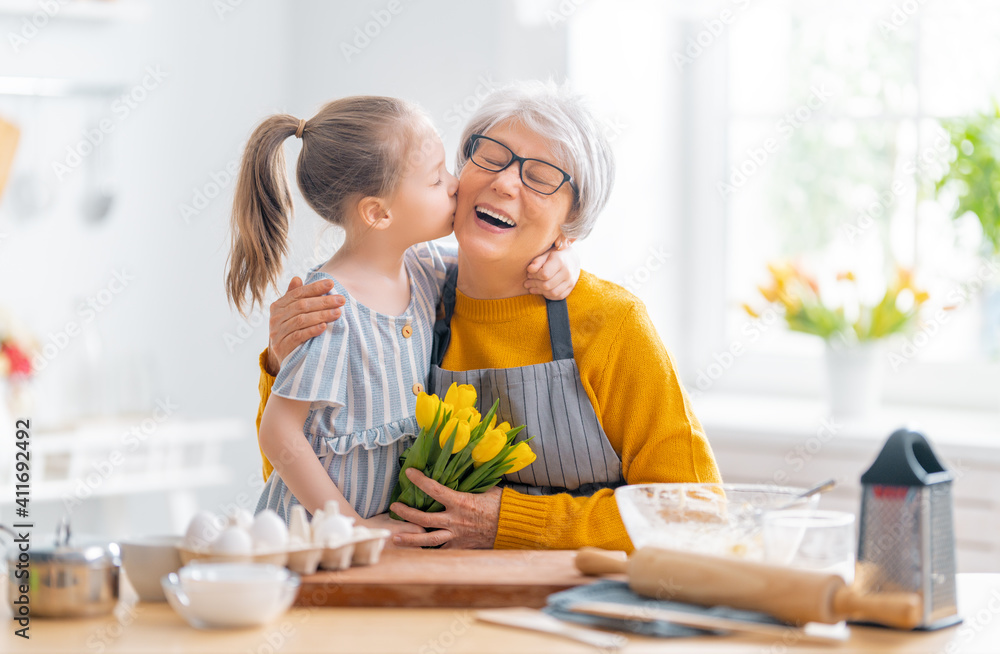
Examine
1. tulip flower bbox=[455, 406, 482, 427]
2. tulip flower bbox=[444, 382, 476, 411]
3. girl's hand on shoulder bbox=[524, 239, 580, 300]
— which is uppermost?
girl's hand on shoulder bbox=[524, 239, 580, 300]

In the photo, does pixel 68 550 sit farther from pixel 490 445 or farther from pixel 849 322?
pixel 849 322

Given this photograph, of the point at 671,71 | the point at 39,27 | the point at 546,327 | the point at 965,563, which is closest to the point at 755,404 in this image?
the point at 965,563

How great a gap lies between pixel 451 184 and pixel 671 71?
6.28 feet

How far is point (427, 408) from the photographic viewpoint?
141 centimetres

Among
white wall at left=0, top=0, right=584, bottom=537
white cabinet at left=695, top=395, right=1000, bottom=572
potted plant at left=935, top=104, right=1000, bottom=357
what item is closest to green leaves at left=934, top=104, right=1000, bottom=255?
potted plant at left=935, top=104, right=1000, bottom=357

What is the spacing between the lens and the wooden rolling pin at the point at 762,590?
1.04 meters

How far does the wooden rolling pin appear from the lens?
1.04 metres

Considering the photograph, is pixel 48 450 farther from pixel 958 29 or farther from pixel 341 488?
pixel 958 29

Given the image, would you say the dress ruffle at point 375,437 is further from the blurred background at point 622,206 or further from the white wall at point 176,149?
the blurred background at point 622,206

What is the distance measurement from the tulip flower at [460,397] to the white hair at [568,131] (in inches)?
14.6

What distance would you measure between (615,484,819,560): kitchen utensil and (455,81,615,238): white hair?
21.8 inches

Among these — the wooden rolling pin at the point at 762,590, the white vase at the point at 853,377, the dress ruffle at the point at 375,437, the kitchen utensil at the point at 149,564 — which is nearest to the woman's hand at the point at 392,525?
the dress ruffle at the point at 375,437

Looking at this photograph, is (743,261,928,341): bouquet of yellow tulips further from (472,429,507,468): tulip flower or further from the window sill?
(472,429,507,468): tulip flower

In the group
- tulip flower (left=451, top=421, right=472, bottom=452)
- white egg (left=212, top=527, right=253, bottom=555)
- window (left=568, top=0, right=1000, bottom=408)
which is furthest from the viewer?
window (left=568, top=0, right=1000, bottom=408)
